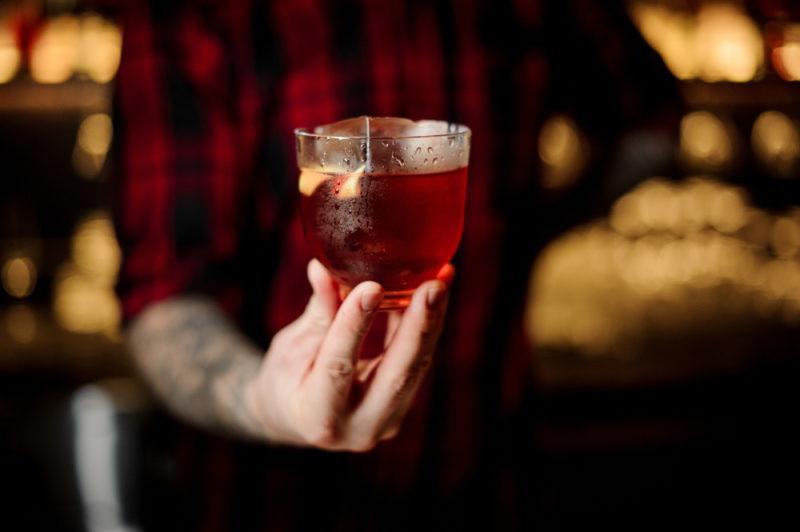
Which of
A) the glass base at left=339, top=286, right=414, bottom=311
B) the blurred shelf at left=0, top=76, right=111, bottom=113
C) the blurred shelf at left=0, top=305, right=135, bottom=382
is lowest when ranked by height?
the blurred shelf at left=0, top=305, right=135, bottom=382

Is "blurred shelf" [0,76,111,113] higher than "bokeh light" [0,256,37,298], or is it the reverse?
"blurred shelf" [0,76,111,113]

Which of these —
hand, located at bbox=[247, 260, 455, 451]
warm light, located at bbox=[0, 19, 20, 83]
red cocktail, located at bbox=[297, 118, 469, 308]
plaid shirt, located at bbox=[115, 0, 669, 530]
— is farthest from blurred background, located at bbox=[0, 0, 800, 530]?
red cocktail, located at bbox=[297, 118, 469, 308]

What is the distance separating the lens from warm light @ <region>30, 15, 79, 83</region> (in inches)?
107

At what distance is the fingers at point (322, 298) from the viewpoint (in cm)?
78

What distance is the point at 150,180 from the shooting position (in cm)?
131

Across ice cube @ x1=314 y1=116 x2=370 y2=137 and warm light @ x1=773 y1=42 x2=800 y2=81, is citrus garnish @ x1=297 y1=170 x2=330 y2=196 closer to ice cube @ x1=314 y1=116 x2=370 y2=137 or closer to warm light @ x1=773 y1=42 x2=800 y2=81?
ice cube @ x1=314 y1=116 x2=370 y2=137

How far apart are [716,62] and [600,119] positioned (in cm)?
167

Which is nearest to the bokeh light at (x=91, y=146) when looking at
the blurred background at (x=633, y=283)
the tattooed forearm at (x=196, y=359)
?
the blurred background at (x=633, y=283)

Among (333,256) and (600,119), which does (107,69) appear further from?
(333,256)

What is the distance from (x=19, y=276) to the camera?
9.30 feet

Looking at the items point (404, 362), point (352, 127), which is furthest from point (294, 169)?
point (404, 362)

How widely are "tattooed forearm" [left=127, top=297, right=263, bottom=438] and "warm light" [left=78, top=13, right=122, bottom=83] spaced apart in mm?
1703

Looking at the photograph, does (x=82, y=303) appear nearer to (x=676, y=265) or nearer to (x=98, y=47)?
(x=98, y=47)

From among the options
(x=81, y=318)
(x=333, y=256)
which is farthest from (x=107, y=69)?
(x=333, y=256)
